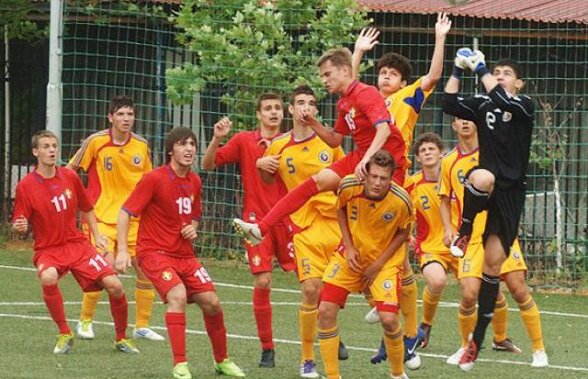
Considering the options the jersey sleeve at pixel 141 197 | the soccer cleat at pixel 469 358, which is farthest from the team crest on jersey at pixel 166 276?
the soccer cleat at pixel 469 358

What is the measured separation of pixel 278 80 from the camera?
18.1m

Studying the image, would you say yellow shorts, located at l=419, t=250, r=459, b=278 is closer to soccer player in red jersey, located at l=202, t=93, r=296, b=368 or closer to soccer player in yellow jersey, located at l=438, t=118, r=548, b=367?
soccer player in yellow jersey, located at l=438, t=118, r=548, b=367

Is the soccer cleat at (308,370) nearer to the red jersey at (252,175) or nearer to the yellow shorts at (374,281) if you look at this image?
the yellow shorts at (374,281)

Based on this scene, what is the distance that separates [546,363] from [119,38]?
30.1 feet

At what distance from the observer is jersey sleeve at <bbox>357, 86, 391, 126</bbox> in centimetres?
1070

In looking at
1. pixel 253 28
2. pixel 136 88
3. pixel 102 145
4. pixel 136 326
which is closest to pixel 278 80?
pixel 253 28

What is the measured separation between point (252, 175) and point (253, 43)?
19.4 feet

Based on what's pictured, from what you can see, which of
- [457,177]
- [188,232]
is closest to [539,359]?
[457,177]

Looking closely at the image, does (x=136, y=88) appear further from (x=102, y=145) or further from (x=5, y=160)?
(x=102, y=145)

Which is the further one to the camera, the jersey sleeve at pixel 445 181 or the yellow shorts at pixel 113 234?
the yellow shorts at pixel 113 234

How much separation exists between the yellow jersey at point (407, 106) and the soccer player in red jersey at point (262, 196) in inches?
43.9

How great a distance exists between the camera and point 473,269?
490 inches

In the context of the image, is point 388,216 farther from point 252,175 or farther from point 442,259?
point 442,259

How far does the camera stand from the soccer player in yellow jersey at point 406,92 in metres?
11.3
